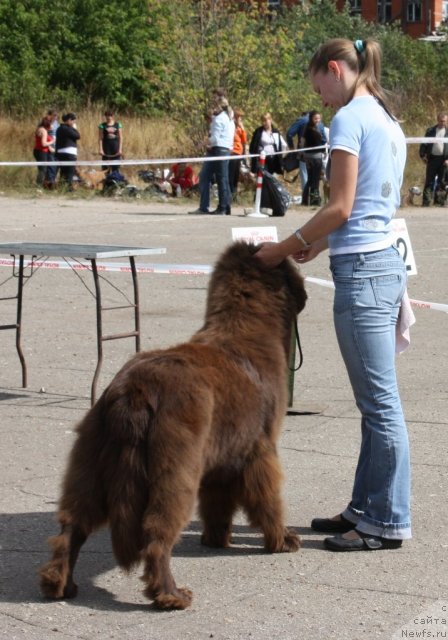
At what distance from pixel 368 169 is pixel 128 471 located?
162 centimetres

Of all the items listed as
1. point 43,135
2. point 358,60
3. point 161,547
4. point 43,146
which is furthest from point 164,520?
point 43,146

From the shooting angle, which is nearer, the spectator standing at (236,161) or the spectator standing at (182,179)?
the spectator standing at (236,161)

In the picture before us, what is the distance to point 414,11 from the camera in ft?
247

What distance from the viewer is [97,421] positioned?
4277 mm

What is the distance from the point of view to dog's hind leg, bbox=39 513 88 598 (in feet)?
13.9

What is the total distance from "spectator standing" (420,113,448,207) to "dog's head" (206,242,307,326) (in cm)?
1901

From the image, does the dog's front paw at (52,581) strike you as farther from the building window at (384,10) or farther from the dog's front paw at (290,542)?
the building window at (384,10)

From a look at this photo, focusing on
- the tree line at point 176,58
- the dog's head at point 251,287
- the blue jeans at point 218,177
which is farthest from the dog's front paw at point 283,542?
the tree line at point 176,58

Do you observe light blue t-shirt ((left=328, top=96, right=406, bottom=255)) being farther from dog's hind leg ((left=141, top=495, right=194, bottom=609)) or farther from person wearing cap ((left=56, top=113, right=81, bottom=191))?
person wearing cap ((left=56, top=113, right=81, bottom=191))

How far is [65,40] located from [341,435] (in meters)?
37.2

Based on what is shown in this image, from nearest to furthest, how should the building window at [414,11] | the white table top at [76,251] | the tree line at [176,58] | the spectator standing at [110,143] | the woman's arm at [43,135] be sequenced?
the white table top at [76,251]
the woman's arm at [43,135]
the spectator standing at [110,143]
the tree line at [176,58]
the building window at [414,11]

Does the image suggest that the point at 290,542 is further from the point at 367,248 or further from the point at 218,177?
the point at 218,177

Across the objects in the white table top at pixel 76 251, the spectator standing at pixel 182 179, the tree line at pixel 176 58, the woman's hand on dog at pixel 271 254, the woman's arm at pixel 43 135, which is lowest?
the white table top at pixel 76 251

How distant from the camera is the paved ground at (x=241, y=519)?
4164mm
